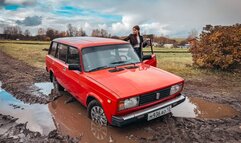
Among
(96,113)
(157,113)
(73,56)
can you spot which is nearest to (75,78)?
(73,56)

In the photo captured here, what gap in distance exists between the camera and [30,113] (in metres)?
6.32

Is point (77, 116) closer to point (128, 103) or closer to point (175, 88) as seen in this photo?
point (128, 103)

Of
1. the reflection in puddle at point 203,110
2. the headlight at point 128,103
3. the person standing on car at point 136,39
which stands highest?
the person standing on car at point 136,39

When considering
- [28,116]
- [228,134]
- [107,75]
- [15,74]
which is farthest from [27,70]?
[228,134]

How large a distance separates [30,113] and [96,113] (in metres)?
2.10

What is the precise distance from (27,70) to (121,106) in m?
8.71

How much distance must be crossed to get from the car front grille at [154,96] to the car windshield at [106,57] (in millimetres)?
1386

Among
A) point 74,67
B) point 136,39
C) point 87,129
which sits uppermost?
point 136,39

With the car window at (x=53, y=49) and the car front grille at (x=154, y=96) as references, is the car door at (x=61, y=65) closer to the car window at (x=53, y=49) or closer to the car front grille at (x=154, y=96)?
the car window at (x=53, y=49)

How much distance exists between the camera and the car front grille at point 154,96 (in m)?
4.74

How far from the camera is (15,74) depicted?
35.7ft

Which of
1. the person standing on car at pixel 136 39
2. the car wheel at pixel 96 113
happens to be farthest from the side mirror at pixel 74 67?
the person standing on car at pixel 136 39

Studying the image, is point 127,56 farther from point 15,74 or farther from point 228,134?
point 15,74

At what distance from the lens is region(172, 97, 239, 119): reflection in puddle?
6.04 metres
